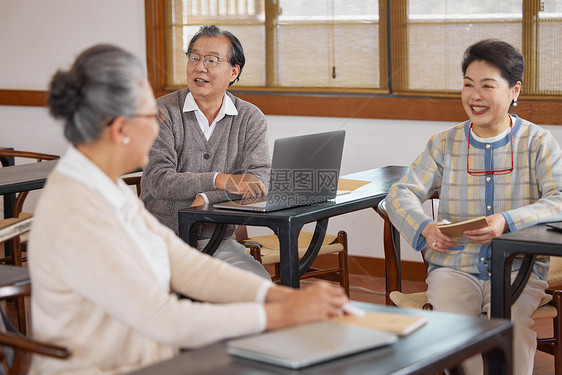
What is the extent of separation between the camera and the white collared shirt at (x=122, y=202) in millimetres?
1328

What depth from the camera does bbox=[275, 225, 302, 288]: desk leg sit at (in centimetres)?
227

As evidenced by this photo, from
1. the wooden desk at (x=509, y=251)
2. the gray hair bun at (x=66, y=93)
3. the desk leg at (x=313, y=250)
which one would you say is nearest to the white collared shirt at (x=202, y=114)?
the desk leg at (x=313, y=250)

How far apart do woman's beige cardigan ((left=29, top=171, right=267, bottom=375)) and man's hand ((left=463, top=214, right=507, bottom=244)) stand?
1.04m

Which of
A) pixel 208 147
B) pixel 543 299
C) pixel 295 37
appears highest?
pixel 295 37

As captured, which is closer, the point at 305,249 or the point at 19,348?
the point at 19,348

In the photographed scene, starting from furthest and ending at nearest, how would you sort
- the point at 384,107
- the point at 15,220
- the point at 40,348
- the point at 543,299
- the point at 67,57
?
the point at 67,57
the point at 384,107
the point at 15,220
the point at 543,299
the point at 40,348

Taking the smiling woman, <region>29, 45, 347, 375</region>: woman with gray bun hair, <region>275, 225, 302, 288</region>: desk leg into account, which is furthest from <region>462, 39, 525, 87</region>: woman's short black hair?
<region>29, 45, 347, 375</region>: woman with gray bun hair

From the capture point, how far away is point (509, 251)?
194 cm

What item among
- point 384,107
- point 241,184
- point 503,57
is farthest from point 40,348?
point 384,107

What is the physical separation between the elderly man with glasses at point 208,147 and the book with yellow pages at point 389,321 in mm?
1269

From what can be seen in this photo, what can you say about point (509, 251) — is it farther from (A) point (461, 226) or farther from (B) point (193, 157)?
(B) point (193, 157)

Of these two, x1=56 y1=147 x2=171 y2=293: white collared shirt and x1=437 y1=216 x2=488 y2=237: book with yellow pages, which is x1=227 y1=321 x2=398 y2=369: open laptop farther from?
x1=437 y1=216 x2=488 y2=237: book with yellow pages

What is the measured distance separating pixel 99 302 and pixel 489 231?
1249 mm

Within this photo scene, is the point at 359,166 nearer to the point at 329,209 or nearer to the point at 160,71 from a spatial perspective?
the point at 160,71
